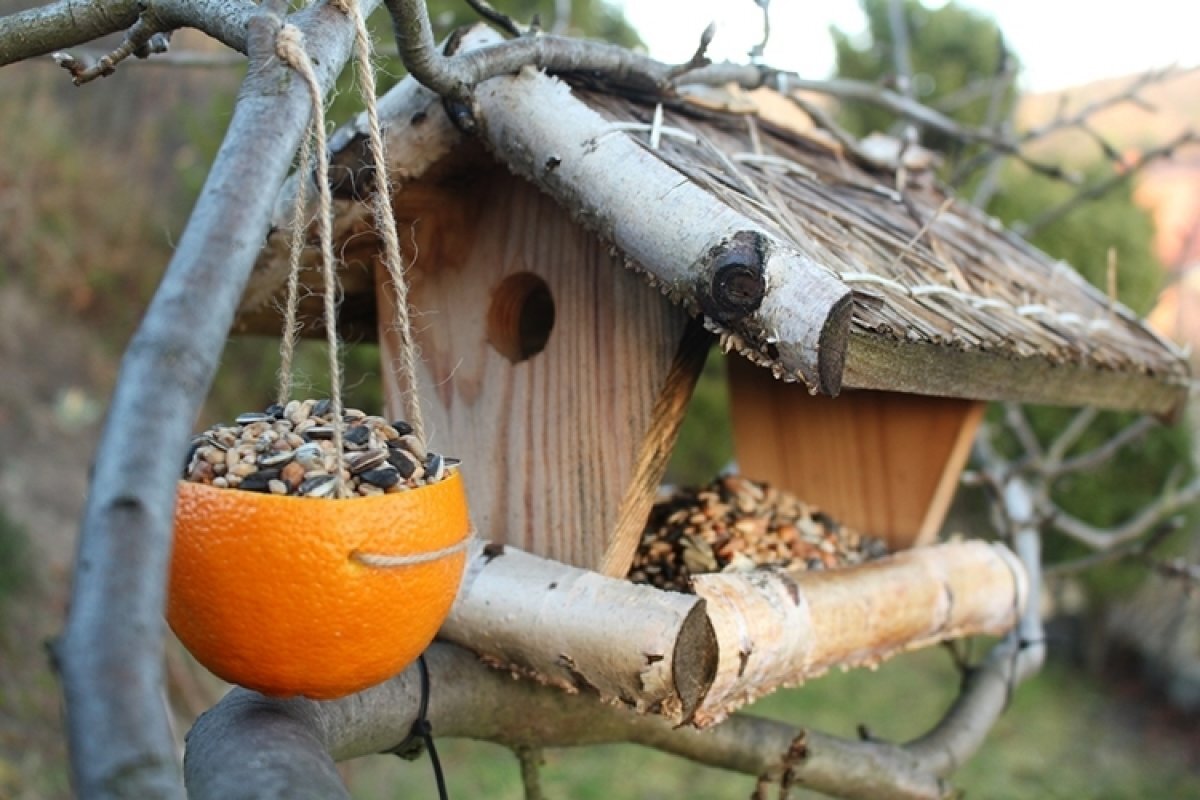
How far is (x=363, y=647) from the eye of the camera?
0.79 m

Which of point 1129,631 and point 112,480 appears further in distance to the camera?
point 1129,631

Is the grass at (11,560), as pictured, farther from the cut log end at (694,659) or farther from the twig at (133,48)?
the cut log end at (694,659)

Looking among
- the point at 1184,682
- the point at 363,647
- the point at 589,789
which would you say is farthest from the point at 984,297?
the point at 1184,682

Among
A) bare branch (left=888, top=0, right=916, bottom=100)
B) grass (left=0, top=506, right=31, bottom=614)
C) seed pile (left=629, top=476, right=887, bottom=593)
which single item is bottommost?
grass (left=0, top=506, right=31, bottom=614)

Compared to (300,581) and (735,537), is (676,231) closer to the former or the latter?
(300,581)

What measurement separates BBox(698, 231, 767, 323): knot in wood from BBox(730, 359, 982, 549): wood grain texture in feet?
2.57

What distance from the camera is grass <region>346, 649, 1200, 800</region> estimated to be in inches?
165

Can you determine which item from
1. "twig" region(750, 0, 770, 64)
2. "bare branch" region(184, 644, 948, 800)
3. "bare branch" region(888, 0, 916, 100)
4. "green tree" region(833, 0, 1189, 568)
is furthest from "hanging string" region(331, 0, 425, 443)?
"green tree" region(833, 0, 1189, 568)

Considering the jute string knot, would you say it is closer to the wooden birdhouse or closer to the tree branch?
the tree branch

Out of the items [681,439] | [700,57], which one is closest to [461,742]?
[681,439]

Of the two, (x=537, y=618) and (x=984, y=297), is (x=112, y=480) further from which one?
(x=984, y=297)

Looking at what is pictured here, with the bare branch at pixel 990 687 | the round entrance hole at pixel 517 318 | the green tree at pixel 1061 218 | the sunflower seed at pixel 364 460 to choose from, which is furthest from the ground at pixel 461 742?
the sunflower seed at pixel 364 460

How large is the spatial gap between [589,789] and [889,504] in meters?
2.84

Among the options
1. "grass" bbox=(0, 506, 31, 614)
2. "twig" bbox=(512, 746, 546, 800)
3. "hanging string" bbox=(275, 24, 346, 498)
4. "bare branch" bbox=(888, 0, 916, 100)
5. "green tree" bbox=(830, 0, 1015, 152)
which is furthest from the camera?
"green tree" bbox=(830, 0, 1015, 152)
